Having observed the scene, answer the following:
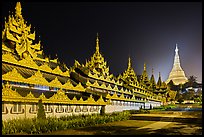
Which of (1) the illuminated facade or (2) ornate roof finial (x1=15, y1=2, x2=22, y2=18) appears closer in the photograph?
(1) the illuminated facade

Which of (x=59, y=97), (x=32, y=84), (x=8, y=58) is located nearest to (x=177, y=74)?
(x=59, y=97)

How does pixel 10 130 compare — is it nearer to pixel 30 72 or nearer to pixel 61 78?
pixel 30 72

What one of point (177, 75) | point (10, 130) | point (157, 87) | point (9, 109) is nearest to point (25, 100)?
point (9, 109)

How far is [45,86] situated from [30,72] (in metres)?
2.01

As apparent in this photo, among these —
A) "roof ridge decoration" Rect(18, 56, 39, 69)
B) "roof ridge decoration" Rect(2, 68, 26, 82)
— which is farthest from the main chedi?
"roof ridge decoration" Rect(2, 68, 26, 82)

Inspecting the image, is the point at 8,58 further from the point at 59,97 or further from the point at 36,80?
the point at 59,97

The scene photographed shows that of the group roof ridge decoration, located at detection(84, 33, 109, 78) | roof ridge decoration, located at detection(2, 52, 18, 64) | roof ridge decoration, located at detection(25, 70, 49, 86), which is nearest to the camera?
roof ridge decoration, located at detection(2, 52, 18, 64)

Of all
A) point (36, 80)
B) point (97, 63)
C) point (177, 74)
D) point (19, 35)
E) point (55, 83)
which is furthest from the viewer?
point (177, 74)

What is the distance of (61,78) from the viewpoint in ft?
92.3

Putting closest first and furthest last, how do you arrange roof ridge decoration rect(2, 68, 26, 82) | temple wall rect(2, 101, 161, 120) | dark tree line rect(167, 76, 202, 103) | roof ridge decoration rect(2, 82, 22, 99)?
roof ridge decoration rect(2, 82, 22, 99) < temple wall rect(2, 101, 161, 120) < roof ridge decoration rect(2, 68, 26, 82) < dark tree line rect(167, 76, 202, 103)

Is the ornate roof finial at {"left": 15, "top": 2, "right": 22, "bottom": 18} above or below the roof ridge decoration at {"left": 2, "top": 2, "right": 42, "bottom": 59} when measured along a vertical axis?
above

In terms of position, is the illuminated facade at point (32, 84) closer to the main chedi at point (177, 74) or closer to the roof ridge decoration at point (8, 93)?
the roof ridge decoration at point (8, 93)

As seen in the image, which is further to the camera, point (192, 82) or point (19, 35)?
point (192, 82)

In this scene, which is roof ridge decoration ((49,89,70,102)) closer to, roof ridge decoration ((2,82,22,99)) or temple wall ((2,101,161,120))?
temple wall ((2,101,161,120))
